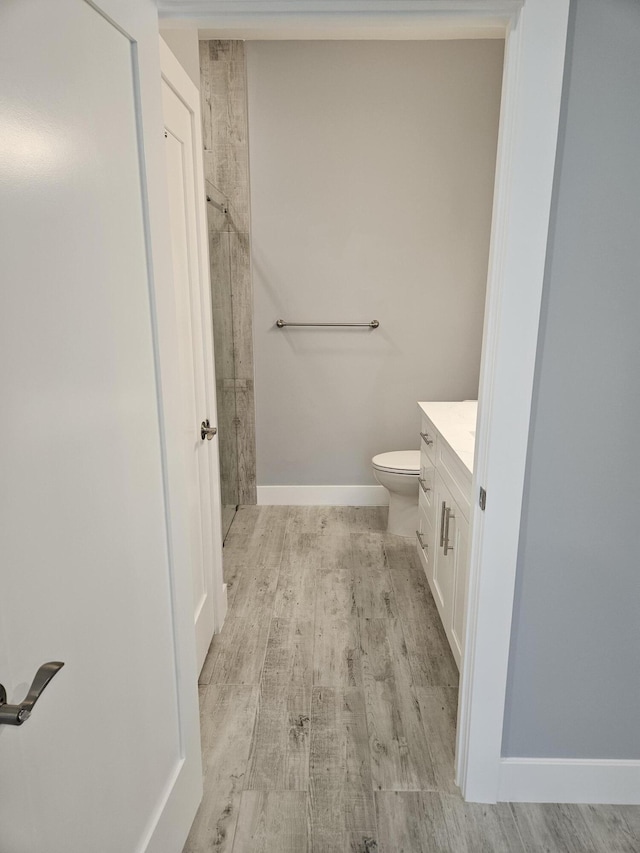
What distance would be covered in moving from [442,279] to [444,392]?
682mm

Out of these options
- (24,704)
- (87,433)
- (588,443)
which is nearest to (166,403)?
(87,433)

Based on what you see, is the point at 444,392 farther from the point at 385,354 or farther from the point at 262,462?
the point at 262,462

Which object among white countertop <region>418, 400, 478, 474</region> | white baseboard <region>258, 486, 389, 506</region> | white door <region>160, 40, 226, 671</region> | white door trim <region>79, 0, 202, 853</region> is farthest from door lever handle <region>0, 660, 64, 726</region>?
white baseboard <region>258, 486, 389, 506</region>

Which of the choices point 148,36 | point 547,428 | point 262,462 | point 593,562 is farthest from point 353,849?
point 262,462

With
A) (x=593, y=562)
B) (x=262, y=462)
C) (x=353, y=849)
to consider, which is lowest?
(x=353, y=849)

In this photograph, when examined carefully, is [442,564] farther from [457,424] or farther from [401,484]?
[401,484]

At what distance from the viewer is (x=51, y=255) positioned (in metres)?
0.89

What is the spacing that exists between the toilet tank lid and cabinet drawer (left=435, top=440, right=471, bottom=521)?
66 centimetres

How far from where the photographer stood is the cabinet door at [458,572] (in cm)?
204

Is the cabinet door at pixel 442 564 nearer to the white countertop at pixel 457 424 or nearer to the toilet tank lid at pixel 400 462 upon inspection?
the white countertop at pixel 457 424

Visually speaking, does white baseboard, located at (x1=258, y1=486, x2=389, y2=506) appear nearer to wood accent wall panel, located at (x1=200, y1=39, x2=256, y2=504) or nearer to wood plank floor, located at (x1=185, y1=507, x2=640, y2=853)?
wood accent wall panel, located at (x1=200, y1=39, x2=256, y2=504)

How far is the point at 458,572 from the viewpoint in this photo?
6.97 feet

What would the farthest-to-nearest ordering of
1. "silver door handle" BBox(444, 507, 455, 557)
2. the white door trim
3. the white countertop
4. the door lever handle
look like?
"silver door handle" BBox(444, 507, 455, 557) < the white countertop < the white door trim < the door lever handle

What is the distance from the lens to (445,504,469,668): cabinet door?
2.04 metres
